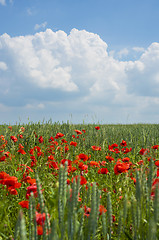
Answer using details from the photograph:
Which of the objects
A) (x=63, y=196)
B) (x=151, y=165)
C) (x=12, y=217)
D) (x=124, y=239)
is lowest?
(x=12, y=217)

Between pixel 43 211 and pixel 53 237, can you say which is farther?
pixel 43 211

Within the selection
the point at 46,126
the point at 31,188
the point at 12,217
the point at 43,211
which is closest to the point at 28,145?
the point at 46,126

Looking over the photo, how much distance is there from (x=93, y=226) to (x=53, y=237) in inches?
12.6

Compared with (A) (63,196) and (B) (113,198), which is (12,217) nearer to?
(B) (113,198)

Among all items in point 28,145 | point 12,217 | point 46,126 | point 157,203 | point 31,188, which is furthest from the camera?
point 46,126

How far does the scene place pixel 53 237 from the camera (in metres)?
0.78

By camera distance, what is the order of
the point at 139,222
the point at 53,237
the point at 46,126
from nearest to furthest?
the point at 53,237 → the point at 139,222 → the point at 46,126

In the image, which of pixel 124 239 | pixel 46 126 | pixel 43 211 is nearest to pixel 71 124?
pixel 46 126

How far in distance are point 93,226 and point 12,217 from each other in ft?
4.95

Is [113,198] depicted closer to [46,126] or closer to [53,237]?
[53,237]

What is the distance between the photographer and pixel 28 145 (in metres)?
5.78

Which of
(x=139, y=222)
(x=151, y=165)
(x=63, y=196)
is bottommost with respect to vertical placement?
(x=139, y=222)

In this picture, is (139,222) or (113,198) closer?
(139,222)

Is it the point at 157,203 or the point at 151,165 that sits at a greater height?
the point at 151,165
